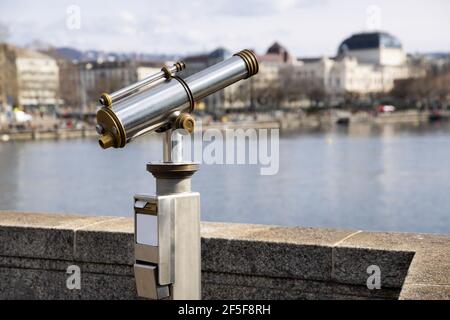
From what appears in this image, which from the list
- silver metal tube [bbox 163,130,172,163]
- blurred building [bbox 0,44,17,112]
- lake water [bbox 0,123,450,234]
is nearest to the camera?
silver metal tube [bbox 163,130,172,163]

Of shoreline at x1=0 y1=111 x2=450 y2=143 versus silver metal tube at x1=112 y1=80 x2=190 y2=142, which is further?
shoreline at x1=0 y1=111 x2=450 y2=143

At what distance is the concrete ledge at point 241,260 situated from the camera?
4922 mm

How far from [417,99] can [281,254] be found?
16904cm

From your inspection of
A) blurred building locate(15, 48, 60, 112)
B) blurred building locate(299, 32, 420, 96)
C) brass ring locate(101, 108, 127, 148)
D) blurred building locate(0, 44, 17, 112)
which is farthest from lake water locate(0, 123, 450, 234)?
blurred building locate(299, 32, 420, 96)

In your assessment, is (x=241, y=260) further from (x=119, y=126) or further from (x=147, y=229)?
(x=119, y=126)

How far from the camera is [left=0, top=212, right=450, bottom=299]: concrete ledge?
16.1 feet

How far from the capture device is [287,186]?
134 ft

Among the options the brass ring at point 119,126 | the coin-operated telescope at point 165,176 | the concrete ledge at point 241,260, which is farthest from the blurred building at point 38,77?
the brass ring at point 119,126

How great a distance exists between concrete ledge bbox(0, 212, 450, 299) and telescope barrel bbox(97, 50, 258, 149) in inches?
51.4

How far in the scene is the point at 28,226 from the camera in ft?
19.8

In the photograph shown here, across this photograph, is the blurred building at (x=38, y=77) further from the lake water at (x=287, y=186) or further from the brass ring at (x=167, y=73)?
the brass ring at (x=167, y=73)

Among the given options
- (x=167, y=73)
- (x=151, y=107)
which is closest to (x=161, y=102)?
(x=151, y=107)

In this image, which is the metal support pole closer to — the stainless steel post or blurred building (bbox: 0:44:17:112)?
the stainless steel post

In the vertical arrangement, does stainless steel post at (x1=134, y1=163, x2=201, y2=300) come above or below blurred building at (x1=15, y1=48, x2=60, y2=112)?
below
